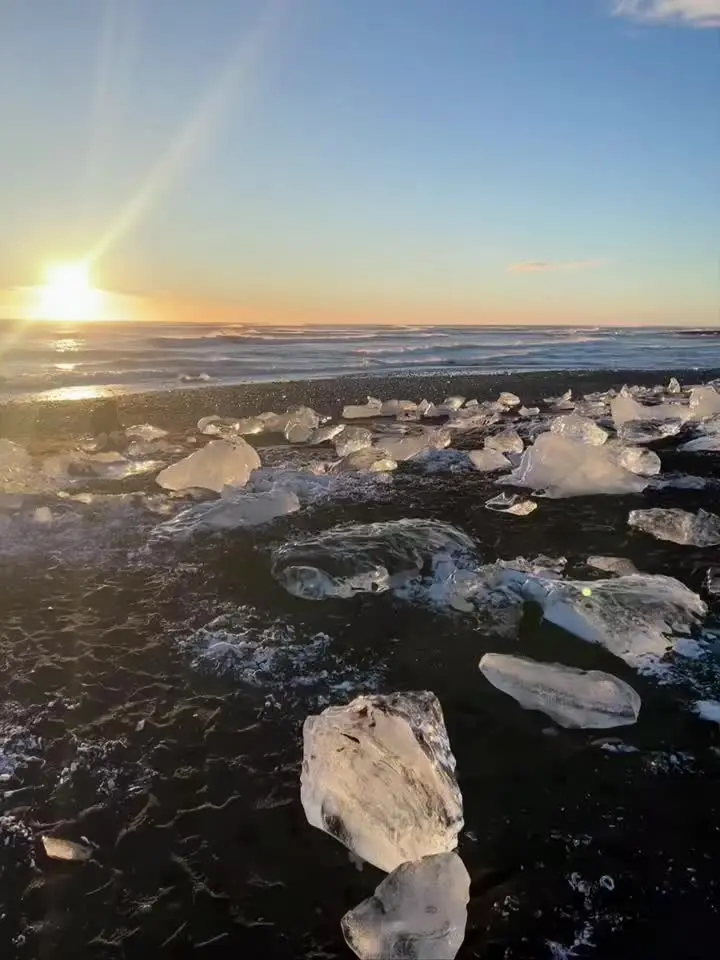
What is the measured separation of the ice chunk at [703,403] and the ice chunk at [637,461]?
4.16m

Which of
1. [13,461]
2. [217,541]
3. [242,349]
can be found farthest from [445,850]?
[242,349]

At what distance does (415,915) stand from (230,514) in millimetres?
3824

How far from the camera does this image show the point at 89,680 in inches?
129

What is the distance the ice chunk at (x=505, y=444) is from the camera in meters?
8.56

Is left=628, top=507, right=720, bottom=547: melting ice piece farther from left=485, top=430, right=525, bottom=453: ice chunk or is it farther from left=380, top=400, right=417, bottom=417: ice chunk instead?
left=380, top=400, right=417, bottom=417: ice chunk

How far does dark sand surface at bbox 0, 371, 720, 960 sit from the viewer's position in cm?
203

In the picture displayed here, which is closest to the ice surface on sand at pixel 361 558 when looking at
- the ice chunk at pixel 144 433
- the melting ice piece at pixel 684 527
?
the melting ice piece at pixel 684 527

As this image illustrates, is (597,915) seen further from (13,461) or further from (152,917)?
(13,461)

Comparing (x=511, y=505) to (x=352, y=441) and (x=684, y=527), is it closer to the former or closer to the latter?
(x=684, y=527)

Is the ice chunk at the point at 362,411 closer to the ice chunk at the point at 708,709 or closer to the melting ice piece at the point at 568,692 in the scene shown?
the melting ice piece at the point at 568,692

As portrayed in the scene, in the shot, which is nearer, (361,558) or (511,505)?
(361,558)

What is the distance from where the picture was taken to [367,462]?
7324 mm

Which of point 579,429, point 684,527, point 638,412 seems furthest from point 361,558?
point 638,412

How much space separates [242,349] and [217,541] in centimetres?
2351
